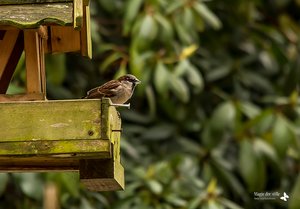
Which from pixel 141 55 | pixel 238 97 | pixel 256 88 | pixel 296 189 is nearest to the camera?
pixel 296 189

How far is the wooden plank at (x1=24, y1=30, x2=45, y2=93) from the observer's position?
4.06 m

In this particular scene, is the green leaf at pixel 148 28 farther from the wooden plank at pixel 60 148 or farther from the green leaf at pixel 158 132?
the wooden plank at pixel 60 148

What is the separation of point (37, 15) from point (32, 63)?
17.2 inches

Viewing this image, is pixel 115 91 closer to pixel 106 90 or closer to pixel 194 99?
pixel 106 90

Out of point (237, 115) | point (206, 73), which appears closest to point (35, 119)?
point (237, 115)

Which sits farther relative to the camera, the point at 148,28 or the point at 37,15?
the point at 148,28

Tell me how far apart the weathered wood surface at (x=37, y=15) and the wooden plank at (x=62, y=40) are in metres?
0.77

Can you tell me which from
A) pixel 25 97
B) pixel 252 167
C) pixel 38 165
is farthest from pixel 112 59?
pixel 25 97

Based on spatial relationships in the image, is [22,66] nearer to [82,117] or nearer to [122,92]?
[122,92]

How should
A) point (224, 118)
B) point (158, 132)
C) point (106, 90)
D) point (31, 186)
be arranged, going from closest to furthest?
point (106, 90) → point (31, 186) → point (224, 118) → point (158, 132)

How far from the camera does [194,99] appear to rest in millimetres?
8055

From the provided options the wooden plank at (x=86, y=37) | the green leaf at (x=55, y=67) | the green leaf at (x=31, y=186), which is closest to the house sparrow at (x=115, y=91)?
the wooden plank at (x=86, y=37)

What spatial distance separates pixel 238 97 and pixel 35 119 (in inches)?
175

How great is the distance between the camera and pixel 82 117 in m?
3.73
